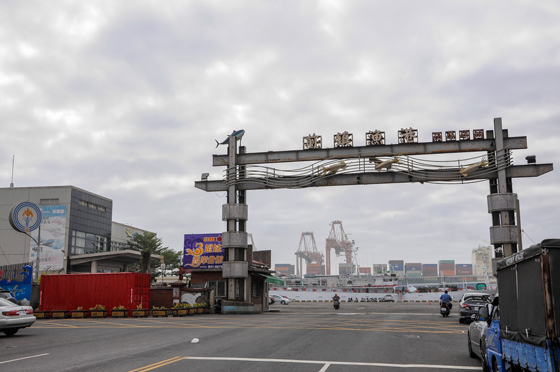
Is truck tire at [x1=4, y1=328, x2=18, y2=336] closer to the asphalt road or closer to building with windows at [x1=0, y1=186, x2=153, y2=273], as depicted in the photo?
the asphalt road

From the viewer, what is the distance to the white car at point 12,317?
17.1m

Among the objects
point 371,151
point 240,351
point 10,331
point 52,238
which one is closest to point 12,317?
point 10,331

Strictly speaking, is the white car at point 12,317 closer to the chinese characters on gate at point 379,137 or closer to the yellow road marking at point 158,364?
the yellow road marking at point 158,364

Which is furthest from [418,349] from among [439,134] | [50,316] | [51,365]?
[50,316]

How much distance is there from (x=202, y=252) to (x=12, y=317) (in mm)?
24433

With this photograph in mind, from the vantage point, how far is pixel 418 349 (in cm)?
1334

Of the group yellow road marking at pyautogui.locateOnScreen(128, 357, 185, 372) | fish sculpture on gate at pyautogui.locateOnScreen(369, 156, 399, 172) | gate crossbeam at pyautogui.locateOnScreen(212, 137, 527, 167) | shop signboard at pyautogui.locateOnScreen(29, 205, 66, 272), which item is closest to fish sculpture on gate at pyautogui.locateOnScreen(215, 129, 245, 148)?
gate crossbeam at pyautogui.locateOnScreen(212, 137, 527, 167)

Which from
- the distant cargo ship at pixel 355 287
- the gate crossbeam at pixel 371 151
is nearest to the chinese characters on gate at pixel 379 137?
the gate crossbeam at pixel 371 151

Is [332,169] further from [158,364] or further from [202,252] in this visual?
[158,364]

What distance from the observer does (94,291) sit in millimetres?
29719

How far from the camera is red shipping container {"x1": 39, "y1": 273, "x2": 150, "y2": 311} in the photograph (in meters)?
29.4

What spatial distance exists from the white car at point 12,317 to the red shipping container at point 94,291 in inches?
436

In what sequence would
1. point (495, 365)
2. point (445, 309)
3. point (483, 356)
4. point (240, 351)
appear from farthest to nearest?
point (445, 309) → point (240, 351) → point (483, 356) → point (495, 365)

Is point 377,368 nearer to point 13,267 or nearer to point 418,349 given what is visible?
point 418,349
